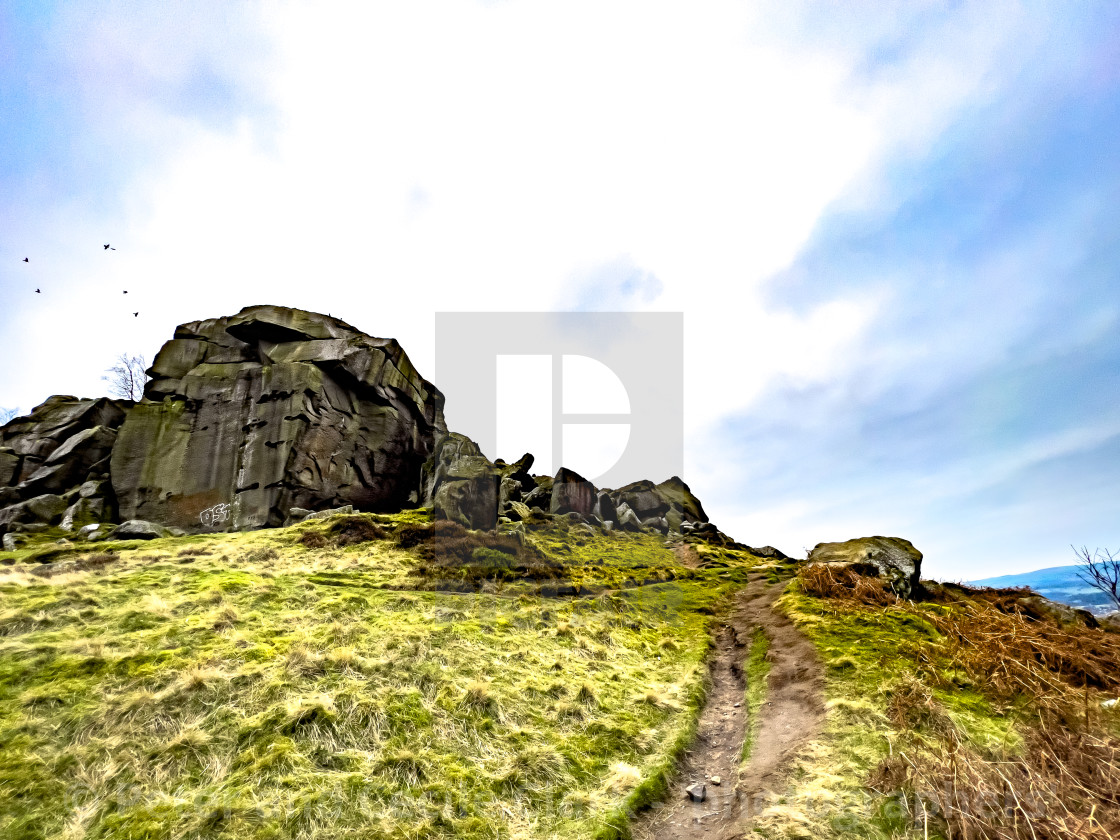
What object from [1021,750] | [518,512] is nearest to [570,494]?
[518,512]

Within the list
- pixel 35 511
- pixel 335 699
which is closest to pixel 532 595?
pixel 335 699

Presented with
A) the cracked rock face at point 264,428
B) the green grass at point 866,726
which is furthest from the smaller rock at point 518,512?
the green grass at point 866,726

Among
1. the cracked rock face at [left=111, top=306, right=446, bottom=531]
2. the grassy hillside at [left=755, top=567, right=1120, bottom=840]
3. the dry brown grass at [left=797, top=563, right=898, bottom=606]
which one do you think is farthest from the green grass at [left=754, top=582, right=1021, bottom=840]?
the cracked rock face at [left=111, top=306, right=446, bottom=531]

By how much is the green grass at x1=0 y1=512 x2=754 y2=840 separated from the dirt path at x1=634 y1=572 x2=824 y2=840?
17.0 inches

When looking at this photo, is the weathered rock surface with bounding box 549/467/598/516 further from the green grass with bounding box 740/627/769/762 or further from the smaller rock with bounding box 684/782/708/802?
the smaller rock with bounding box 684/782/708/802

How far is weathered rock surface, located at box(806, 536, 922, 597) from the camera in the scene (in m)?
21.3

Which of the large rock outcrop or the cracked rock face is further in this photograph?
the cracked rock face

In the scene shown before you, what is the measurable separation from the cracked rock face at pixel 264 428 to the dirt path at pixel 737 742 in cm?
3300

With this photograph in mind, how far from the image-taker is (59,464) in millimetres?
37281

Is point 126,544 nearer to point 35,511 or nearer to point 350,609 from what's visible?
point 35,511

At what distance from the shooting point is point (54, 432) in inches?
1567

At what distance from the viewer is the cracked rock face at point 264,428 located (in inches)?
1421

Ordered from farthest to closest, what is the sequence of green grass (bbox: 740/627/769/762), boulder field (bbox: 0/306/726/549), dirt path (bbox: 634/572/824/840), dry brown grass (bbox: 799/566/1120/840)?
boulder field (bbox: 0/306/726/549) → green grass (bbox: 740/627/769/762) → dirt path (bbox: 634/572/824/840) → dry brown grass (bbox: 799/566/1120/840)

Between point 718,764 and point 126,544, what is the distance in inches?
1194
